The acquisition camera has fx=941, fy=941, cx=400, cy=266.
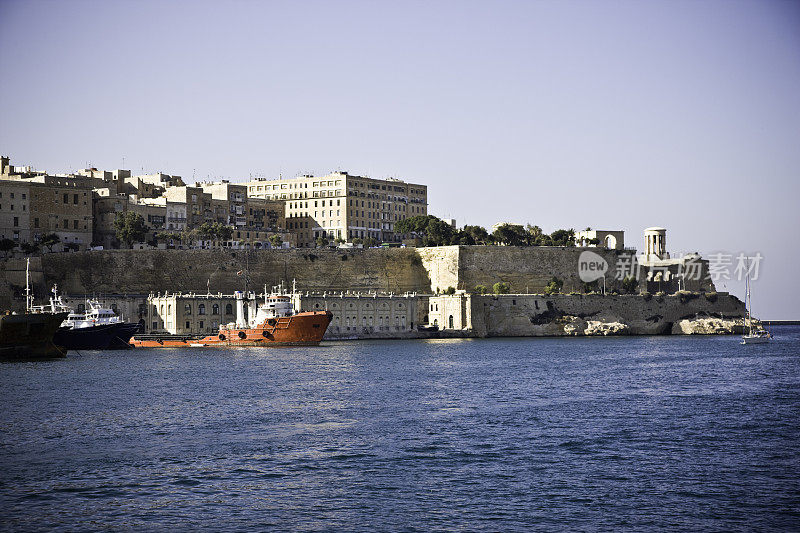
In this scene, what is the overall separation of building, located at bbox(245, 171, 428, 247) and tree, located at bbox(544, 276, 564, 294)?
71.1 feet

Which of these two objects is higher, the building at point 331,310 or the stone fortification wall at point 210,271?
the stone fortification wall at point 210,271

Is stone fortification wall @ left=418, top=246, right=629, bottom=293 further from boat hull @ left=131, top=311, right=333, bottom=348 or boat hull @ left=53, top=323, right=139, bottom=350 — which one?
boat hull @ left=53, top=323, right=139, bottom=350

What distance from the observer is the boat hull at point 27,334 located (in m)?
47.8

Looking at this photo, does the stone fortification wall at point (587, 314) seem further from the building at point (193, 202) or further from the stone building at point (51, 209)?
the stone building at point (51, 209)

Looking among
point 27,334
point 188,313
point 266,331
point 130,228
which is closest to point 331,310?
point 188,313

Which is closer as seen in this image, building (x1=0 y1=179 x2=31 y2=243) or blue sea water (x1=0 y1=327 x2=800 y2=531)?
blue sea water (x1=0 y1=327 x2=800 y2=531)

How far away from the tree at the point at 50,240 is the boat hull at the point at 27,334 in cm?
2793

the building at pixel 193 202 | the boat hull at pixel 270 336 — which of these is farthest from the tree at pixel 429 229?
the boat hull at pixel 270 336

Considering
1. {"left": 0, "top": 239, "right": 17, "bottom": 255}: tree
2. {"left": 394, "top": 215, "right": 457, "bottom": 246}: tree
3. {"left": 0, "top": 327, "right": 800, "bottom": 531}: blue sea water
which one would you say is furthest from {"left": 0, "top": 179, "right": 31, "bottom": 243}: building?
{"left": 394, "top": 215, "right": 457, "bottom": 246}: tree

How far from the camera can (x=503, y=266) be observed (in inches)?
3457

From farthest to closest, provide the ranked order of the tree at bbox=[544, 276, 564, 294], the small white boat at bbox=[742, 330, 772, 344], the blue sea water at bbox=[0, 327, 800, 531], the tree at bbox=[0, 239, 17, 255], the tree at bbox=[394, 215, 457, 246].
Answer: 1. the tree at bbox=[394, 215, 457, 246]
2. the tree at bbox=[544, 276, 564, 294]
3. the tree at bbox=[0, 239, 17, 255]
4. the small white boat at bbox=[742, 330, 772, 344]
5. the blue sea water at bbox=[0, 327, 800, 531]

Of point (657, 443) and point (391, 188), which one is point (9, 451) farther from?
point (391, 188)

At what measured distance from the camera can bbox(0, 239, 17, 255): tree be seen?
2911 inches

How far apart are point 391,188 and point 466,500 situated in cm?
9169
